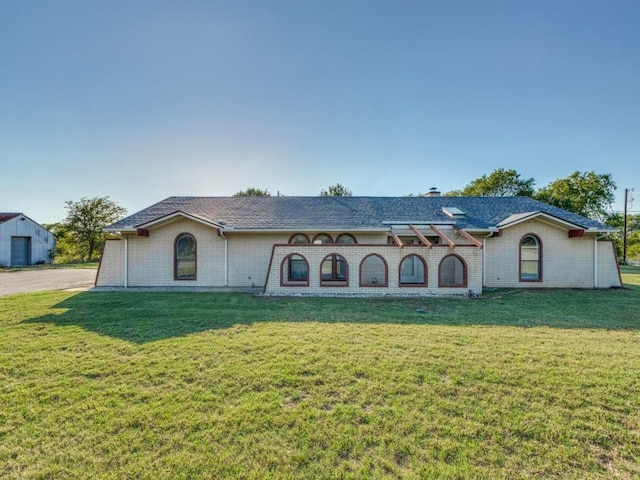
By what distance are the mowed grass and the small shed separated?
29.8 meters

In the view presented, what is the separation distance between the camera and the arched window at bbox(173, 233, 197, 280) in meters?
13.9

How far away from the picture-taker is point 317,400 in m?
3.75

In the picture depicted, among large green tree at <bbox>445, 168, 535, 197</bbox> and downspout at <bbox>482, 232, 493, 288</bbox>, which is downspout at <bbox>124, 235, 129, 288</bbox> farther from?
large green tree at <bbox>445, 168, 535, 197</bbox>

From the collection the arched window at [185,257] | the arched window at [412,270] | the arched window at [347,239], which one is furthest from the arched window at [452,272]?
the arched window at [185,257]

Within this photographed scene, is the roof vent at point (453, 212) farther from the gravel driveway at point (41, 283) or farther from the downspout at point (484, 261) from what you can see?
the gravel driveway at point (41, 283)

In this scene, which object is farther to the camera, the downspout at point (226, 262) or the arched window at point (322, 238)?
the arched window at point (322, 238)

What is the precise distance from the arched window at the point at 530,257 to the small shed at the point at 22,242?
4246 centimetres

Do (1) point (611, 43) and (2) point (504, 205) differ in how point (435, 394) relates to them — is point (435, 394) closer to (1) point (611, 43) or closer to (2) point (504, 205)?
(2) point (504, 205)

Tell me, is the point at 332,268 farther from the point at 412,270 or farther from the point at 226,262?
the point at 226,262

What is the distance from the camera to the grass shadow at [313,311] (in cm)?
726

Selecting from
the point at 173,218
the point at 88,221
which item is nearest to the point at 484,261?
the point at 173,218

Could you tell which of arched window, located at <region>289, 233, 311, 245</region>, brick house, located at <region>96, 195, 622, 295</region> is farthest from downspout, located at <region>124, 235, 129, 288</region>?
arched window, located at <region>289, 233, 311, 245</region>

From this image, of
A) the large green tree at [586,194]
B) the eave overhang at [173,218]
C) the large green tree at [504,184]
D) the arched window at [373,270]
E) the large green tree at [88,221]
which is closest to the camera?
the eave overhang at [173,218]

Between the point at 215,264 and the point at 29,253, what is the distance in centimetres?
2998
